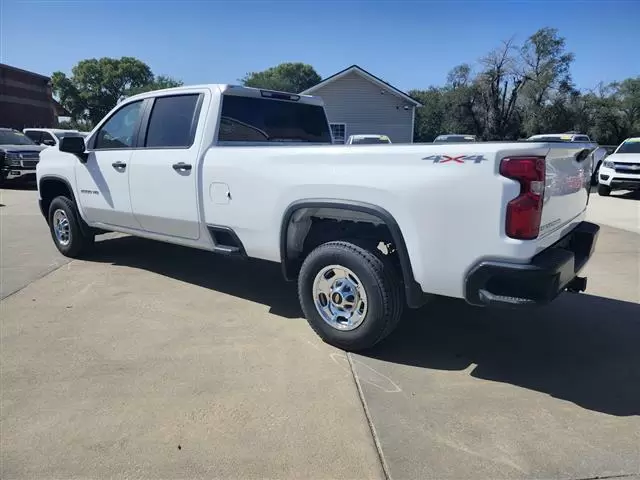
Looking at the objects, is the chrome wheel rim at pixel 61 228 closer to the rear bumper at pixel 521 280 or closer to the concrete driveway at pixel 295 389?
the concrete driveway at pixel 295 389

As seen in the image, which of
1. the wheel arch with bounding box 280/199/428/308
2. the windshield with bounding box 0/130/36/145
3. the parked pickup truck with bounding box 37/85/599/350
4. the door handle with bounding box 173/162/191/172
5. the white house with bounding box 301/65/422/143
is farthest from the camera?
the white house with bounding box 301/65/422/143

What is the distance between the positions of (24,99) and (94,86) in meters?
22.5

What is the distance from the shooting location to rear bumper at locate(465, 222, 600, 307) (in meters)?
2.88

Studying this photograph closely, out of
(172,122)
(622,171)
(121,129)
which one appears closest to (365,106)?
(622,171)

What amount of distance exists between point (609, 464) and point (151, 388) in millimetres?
2698

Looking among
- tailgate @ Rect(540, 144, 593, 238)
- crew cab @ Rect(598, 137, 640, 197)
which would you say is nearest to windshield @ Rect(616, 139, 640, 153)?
crew cab @ Rect(598, 137, 640, 197)

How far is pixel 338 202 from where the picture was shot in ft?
11.6

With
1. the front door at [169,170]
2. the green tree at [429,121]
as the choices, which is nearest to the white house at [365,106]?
the green tree at [429,121]

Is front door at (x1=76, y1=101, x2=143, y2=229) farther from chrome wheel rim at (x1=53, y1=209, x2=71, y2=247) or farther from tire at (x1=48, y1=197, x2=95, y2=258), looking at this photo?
chrome wheel rim at (x1=53, y1=209, x2=71, y2=247)

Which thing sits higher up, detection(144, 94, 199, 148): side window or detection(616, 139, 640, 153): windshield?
detection(144, 94, 199, 148): side window

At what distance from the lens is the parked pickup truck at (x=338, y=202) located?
293 cm

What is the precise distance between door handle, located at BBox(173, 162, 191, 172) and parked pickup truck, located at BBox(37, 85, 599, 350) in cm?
1

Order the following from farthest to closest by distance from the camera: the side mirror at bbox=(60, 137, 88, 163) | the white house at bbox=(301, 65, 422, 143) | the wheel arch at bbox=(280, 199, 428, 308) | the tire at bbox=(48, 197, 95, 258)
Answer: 1. the white house at bbox=(301, 65, 422, 143)
2. the tire at bbox=(48, 197, 95, 258)
3. the side mirror at bbox=(60, 137, 88, 163)
4. the wheel arch at bbox=(280, 199, 428, 308)

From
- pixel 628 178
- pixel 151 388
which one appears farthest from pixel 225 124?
pixel 628 178
